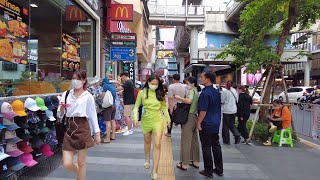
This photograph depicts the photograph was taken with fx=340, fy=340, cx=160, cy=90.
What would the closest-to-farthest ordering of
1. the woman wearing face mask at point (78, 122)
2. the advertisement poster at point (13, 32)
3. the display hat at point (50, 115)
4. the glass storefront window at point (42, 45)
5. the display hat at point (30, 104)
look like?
the woman wearing face mask at point (78, 122) < the display hat at point (30, 104) < the display hat at point (50, 115) < the advertisement poster at point (13, 32) < the glass storefront window at point (42, 45)

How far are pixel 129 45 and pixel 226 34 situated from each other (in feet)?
81.9

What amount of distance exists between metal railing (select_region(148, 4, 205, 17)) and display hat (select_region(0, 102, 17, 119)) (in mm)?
28115

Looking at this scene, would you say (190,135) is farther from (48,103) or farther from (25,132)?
(25,132)

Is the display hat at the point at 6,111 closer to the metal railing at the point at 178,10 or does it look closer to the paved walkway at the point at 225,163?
the paved walkway at the point at 225,163

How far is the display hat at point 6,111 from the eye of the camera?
180 inches

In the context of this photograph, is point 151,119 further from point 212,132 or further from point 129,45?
point 129,45

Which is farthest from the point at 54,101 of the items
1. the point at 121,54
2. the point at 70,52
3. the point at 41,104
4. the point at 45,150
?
the point at 121,54

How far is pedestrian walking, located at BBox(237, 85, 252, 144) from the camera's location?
9008 mm

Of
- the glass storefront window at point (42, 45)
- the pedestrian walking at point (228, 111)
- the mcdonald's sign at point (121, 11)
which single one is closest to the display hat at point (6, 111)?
the glass storefront window at point (42, 45)

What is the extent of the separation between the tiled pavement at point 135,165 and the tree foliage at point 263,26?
8.90ft

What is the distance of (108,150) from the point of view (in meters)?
7.56

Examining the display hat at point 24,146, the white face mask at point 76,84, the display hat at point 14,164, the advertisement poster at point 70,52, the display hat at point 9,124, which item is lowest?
the display hat at point 14,164

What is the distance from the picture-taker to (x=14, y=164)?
16.0 feet

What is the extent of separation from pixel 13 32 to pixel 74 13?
3.74 metres
